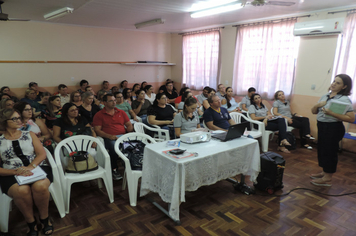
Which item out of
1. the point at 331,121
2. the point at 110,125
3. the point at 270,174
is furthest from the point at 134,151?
the point at 331,121

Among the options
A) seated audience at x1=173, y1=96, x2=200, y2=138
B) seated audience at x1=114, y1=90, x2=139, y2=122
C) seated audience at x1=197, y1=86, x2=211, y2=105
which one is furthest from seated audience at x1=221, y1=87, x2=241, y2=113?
seated audience at x1=173, y1=96, x2=200, y2=138

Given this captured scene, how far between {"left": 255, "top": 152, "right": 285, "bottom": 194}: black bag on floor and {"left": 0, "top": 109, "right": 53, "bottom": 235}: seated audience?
90.8 inches

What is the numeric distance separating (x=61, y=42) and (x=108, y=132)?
399 centimetres

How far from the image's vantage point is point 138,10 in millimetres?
4418

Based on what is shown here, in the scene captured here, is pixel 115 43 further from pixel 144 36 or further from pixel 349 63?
pixel 349 63

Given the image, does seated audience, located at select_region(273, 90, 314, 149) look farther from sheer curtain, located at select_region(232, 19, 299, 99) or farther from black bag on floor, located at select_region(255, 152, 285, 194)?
black bag on floor, located at select_region(255, 152, 285, 194)

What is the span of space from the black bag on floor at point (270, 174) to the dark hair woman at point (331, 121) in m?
0.60

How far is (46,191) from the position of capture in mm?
2184

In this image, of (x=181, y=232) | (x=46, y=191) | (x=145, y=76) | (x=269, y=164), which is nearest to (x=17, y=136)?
(x=46, y=191)

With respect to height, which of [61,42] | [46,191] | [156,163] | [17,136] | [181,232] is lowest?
[181,232]

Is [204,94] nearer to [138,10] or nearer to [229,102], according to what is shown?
[229,102]

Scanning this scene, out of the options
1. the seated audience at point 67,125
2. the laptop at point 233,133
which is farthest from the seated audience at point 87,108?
the laptop at point 233,133

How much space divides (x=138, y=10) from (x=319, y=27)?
3285mm

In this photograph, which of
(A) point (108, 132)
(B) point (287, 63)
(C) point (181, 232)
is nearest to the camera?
(C) point (181, 232)
